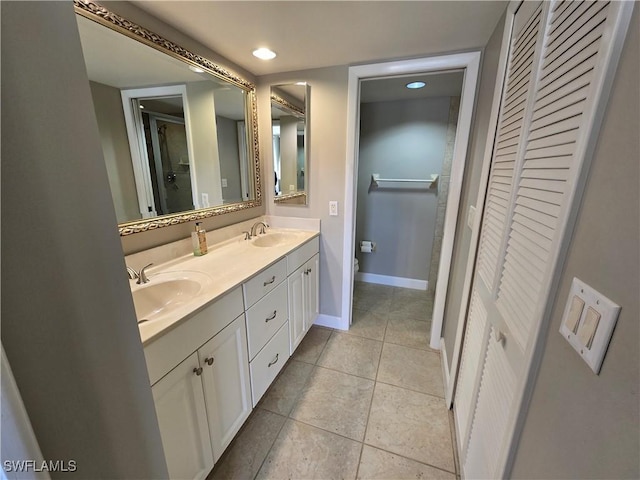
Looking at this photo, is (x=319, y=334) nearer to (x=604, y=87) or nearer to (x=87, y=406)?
(x=87, y=406)

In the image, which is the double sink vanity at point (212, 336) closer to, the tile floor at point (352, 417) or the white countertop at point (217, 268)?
the white countertop at point (217, 268)

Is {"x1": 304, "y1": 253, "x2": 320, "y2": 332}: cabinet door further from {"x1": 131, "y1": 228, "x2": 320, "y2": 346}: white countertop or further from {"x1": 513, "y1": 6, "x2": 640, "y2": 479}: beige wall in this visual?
{"x1": 513, "y1": 6, "x2": 640, "y2": 479}: beige wall

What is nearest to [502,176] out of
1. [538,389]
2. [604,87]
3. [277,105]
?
[604,87]

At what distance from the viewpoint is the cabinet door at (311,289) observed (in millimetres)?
2012

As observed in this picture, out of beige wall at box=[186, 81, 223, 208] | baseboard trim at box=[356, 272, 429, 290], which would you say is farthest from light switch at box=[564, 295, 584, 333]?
baseboard trim at box=[356, 272, 429, 290]

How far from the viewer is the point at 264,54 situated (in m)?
1.65

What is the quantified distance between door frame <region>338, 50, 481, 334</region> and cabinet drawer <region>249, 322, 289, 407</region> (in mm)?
762

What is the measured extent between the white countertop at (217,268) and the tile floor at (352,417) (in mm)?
900

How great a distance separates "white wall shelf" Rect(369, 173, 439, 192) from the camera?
2.77 metres

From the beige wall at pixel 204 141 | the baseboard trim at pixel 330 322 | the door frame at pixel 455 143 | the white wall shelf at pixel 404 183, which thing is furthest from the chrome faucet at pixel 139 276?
the white wall shelf at pixel 404 183

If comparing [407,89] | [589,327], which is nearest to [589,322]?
[589,327]

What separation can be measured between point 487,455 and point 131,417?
43.8 inches

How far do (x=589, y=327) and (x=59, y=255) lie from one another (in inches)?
36.1

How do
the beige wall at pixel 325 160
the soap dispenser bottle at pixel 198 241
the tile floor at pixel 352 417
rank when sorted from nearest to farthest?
the tile floor at pixel 352 417
the soap dispenser bottle at pixel 198 241
the beige wall at pixel 325 160
